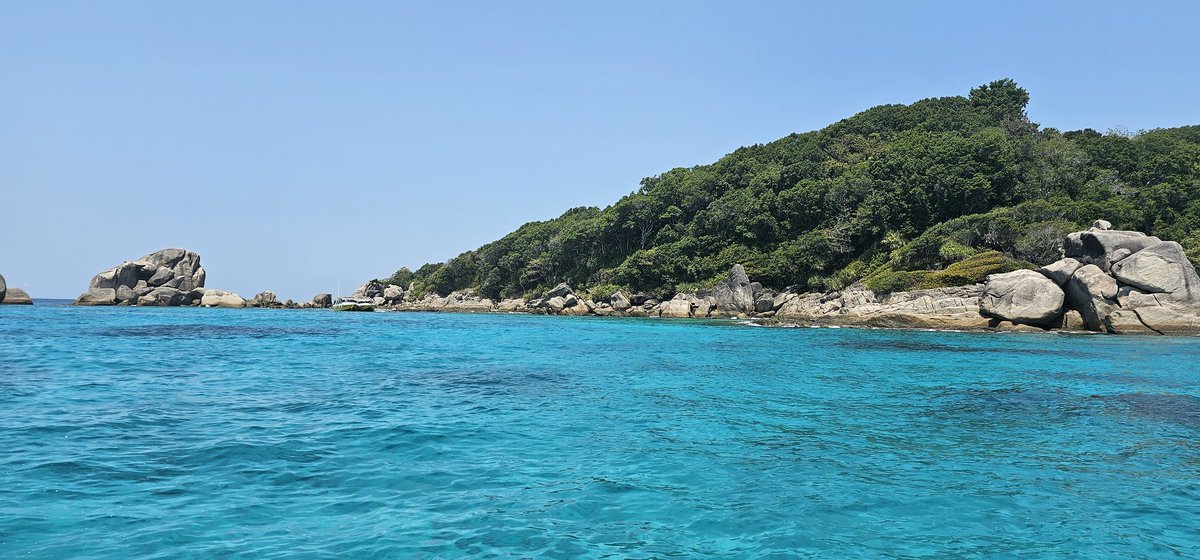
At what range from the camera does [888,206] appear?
63.2m

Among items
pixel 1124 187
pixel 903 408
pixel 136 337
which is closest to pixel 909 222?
pixel 1124 187

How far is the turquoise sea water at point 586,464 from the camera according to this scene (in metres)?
6.12

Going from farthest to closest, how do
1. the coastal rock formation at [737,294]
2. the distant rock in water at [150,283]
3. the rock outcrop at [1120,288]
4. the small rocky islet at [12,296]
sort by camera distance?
the distant rock in water at [150,283]
the small rocky islet at [12,296]
the coastal rock formation at [737,294]
the rock outcrop at [1120,288]

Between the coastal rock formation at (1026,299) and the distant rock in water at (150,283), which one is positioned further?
the distant rock in water at (150,283)

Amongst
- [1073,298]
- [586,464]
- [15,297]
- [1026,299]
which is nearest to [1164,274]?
[1073,298]

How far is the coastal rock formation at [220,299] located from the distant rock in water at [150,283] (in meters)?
1.89

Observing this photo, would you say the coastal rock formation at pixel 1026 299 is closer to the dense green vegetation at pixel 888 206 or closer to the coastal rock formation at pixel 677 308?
the dense green vegetation at pixel 888 206

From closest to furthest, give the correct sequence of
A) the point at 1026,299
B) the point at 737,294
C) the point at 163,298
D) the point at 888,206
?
1. the point at 1026,299
2. the point at 888,206
3. the point at 737,294
4. the point at 163,298

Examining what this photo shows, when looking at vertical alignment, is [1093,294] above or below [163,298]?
below

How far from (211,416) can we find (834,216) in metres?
67.8

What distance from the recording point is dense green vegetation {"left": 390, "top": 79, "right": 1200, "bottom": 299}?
51844mm

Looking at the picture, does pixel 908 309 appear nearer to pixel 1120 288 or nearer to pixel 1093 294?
pixel 1093 294

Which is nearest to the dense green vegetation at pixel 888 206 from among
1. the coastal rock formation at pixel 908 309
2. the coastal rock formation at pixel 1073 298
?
the coastal rock formation at pixel 908 309

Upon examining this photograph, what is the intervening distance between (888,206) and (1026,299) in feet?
80.3
